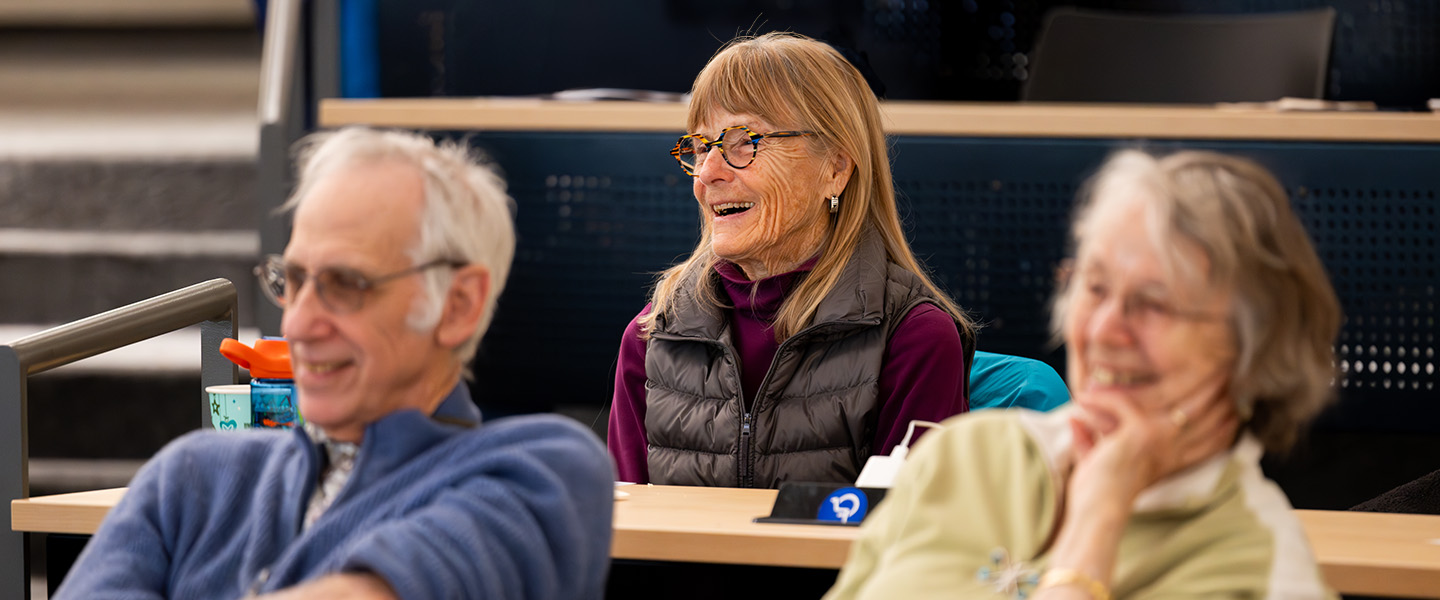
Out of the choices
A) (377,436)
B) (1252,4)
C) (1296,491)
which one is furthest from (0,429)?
(1252,4)

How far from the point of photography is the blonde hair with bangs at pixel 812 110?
8.29 feet

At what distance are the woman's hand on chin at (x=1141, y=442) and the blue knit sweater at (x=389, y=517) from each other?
19.5 inches

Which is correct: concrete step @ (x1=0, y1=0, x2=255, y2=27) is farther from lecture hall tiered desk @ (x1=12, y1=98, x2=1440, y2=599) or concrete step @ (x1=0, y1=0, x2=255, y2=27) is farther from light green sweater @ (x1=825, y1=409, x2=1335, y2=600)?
light green sweater @ (x1=825, y1=409, x2=1335, y2=600)

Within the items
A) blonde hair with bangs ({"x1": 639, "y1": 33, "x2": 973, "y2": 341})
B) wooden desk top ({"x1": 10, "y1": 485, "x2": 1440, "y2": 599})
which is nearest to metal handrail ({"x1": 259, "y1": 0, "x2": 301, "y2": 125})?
blonde hair with bangs ({"x1": 639, "y1": 33, "x2": 973, "y2": 341})

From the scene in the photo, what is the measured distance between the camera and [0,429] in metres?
2.06

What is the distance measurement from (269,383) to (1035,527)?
128 centimetres

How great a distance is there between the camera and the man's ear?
1.44 metres

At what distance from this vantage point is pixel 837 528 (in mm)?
1751

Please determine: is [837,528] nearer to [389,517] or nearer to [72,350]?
[389,517]

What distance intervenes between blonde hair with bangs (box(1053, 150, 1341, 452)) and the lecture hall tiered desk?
0.50 meters

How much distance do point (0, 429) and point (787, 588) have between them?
1176 millimetres

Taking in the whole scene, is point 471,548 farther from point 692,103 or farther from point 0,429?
point 692,103

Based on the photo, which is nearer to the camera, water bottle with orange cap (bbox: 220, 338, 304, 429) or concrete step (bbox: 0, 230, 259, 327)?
water bottle with orange cap (bbox: 220, 338, 304, 429)

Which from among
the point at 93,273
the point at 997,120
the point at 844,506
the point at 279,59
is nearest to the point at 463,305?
the point at 844,506
